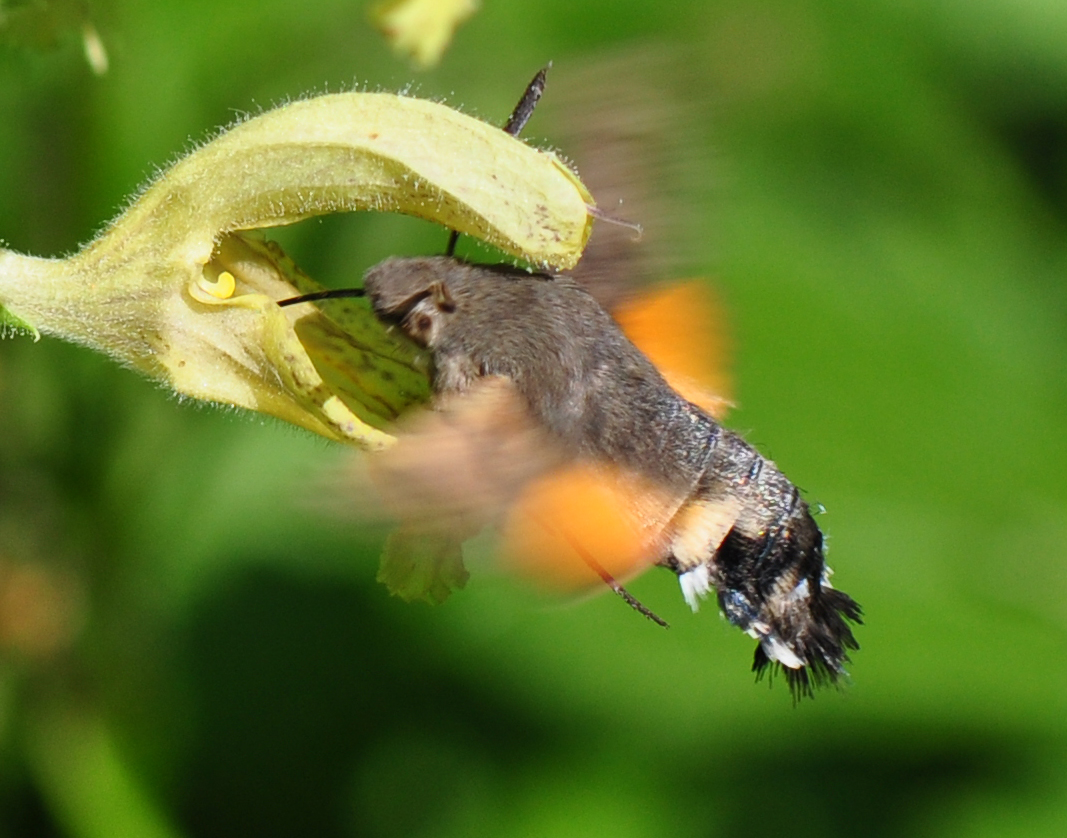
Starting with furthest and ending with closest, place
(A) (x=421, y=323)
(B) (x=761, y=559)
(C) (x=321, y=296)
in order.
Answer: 1. (B) (x=761, y=559)
2. (C) (x=321, y=296)
3. (A) (x=421, y=323)

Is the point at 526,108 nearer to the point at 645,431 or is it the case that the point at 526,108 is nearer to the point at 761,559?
the point at 645,431

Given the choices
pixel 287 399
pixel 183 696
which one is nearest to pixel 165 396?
pixel 183 696

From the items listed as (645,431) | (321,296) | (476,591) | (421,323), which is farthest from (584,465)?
(476,591)

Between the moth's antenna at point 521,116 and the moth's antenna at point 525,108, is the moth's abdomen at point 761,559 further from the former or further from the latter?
the moth's antenna at point 525,108

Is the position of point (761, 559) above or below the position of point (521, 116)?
below

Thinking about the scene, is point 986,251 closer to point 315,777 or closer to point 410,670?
point 410,670

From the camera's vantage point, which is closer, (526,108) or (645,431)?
(526,108)
